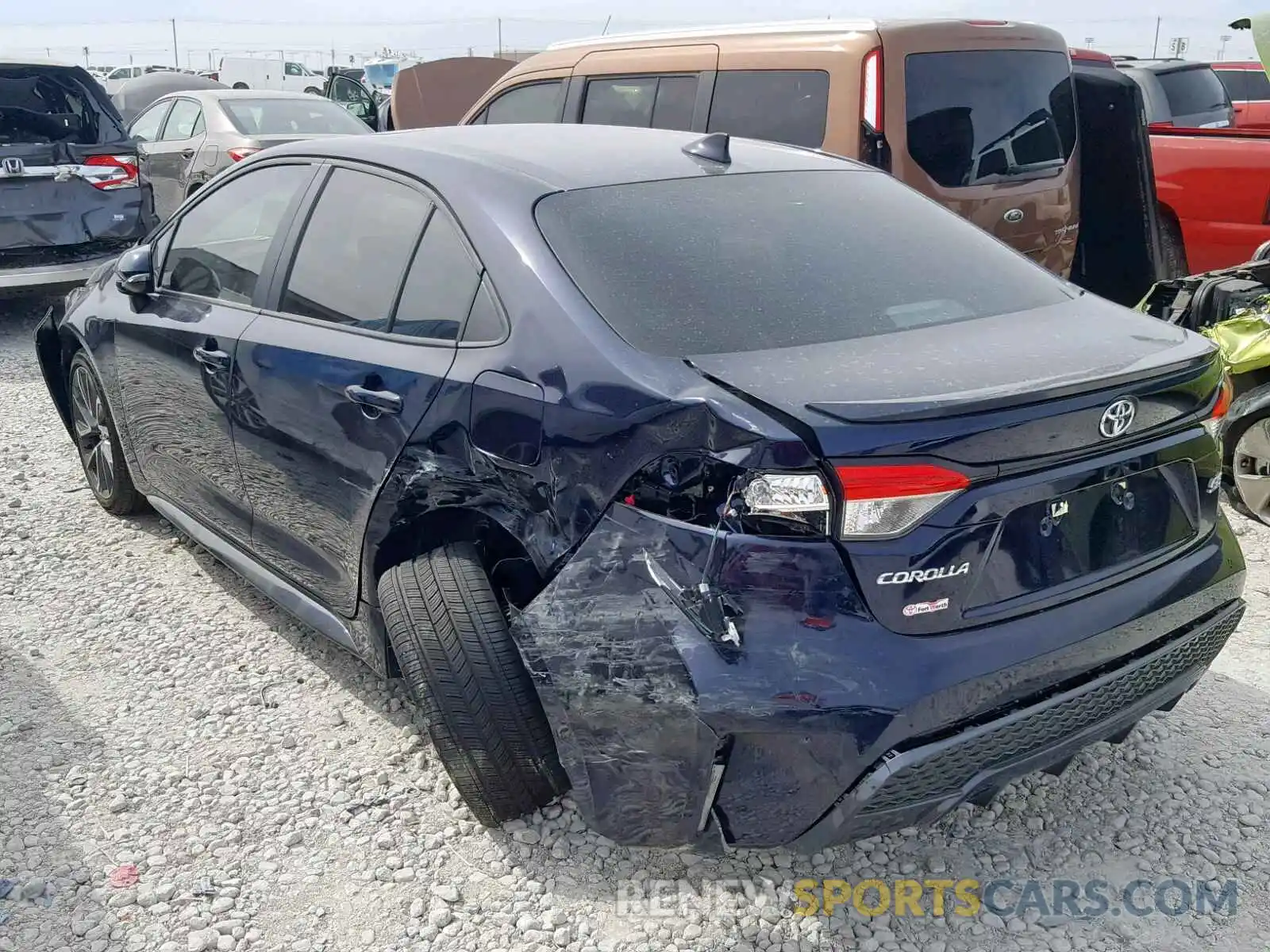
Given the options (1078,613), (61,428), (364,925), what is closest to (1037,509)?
(1078,613)

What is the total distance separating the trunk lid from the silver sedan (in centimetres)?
827

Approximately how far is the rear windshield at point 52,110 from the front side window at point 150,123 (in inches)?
109

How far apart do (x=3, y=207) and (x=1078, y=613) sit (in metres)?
7.05

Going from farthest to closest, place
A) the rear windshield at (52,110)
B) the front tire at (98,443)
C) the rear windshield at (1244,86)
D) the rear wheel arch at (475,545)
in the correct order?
the rear windshield at (1244,86)
the rear windshield at (52,110)
the front tire at (98,443)
the rear wheel arch at (475,545)

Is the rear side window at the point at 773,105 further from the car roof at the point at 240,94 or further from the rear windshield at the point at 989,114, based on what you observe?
the car roof at the point at 240,94

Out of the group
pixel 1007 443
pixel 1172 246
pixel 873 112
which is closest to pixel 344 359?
pixel 1007 443

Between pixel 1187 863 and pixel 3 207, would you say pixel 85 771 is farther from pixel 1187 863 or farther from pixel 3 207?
pixel 3 207

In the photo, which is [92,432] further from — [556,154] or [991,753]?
[991,753]

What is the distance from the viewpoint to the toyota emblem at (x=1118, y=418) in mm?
2215

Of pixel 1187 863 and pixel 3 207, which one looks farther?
pixel 3 207

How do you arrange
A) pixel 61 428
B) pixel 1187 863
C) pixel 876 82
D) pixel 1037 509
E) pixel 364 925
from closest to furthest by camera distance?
pixel 1037 509, pixel 364 925, pixel 1187 863, pixel 876 82, pixel 61 428

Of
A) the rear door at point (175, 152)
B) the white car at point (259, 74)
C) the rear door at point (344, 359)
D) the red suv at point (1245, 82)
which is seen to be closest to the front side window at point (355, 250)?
the rear door at point (344, 359)

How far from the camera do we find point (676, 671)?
6.87 ft

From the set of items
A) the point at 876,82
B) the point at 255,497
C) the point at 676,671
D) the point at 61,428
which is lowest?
the point at 61,428
